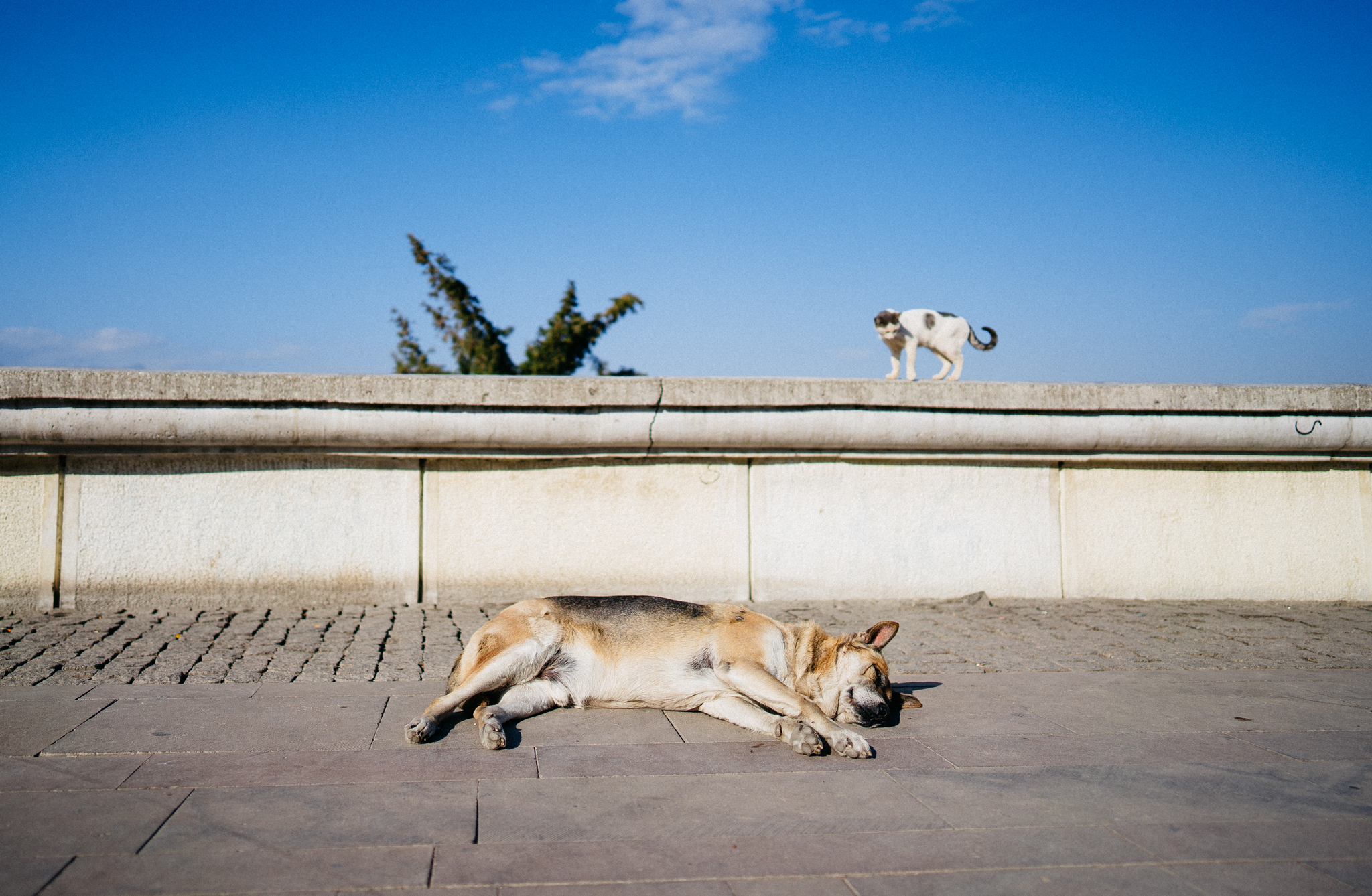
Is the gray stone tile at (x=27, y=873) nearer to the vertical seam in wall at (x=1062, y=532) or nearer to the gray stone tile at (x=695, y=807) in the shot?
the gray stone tile at (x=695, y=807)

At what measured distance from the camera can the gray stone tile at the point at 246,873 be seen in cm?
256

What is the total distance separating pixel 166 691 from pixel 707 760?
2.76 metres

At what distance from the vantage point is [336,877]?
2654 millimetres

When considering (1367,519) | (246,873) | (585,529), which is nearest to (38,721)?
(246,873)

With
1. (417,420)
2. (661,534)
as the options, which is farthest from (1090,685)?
(417,420)

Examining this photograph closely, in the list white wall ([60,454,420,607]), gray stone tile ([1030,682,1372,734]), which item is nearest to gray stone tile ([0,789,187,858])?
gray stone tile ([1030,682,1372,734])

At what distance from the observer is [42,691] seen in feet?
15.3

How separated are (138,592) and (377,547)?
1.65 m

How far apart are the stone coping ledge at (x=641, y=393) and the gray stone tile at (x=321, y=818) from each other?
3.87m

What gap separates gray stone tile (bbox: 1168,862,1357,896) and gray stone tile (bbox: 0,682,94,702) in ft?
15.3

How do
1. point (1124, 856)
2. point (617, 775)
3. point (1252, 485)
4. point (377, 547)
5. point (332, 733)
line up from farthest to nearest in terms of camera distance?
point (1252, 485) < point (377, 547) < point (332, 733) < point (617, 775) < point (1124, 856)

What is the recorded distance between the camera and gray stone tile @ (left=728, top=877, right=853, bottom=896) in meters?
2.61

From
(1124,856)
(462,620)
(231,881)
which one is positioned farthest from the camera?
(462,620)

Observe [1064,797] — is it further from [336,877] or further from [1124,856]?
[336,877]
